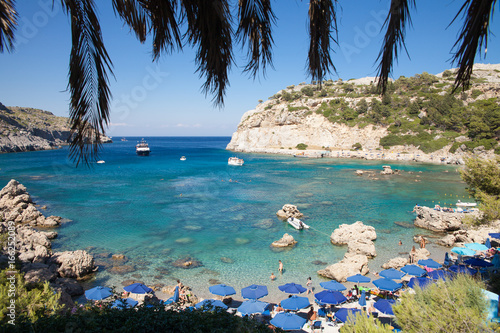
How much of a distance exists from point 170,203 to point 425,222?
23.0 meters

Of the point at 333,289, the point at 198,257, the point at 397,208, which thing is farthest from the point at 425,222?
the point at 198,257

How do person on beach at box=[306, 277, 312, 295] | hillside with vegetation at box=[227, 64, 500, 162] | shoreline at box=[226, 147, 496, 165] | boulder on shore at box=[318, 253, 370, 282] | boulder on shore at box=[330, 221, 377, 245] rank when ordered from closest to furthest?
person on beach at box=[306, 277, 312, 295] → boulder on shore at box=[318, 253, 370, 282] → boulder on shore at box=[330, 221, 377, 245] → shoreline at box=[226, 147, 496, 165] → hillside with vegetation at box=[227, 64, 500, 162]

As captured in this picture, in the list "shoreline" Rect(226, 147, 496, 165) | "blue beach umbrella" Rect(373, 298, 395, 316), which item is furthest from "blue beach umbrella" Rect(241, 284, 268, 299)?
"shoreline" Rect(226, 147, 496, 165)

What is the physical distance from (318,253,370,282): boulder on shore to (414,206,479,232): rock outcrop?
10.1 m

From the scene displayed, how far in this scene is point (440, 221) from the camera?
2027 cm

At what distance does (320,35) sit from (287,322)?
29.4 feet

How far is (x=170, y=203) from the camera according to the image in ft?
94.7

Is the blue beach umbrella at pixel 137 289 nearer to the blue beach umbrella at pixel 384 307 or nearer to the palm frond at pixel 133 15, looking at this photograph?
the blue beach umbrella at pixel 384 307

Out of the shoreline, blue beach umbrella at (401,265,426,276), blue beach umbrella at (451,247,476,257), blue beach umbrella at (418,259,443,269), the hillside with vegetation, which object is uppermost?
the hillside with vegetation

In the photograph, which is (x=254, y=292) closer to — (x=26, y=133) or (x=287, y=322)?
(x=287, y=322)

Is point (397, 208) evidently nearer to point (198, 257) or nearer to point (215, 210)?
point (215, 210)

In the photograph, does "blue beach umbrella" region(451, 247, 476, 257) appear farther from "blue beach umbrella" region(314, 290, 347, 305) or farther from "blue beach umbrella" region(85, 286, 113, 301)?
"blue beach umbrella" region(85, 286, 113, 301)

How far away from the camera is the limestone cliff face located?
75.2m

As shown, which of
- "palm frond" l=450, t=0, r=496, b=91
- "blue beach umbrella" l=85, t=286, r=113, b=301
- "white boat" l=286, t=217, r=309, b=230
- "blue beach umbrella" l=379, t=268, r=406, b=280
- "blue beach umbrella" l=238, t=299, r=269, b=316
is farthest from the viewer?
"white boat" l=286, t=217, r=309, b=230
